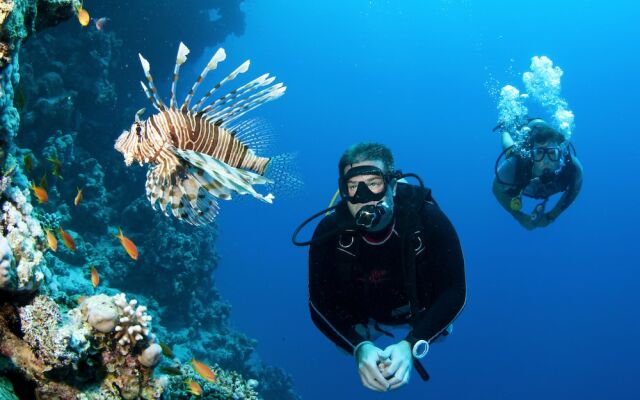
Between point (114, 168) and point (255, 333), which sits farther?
point (255, 333)

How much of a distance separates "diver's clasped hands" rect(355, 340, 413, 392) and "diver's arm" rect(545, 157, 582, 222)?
220 inches

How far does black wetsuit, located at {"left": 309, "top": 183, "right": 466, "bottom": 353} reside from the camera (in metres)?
3.08

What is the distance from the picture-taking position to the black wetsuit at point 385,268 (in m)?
3.08

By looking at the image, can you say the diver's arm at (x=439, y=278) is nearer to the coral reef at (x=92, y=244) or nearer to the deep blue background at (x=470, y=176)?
the coral reef at (x=92, y=244)

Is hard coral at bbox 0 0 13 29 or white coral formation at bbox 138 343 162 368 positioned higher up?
hard coral at bbox 0 0 13 29

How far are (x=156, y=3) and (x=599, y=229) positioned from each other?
7873 centimetres

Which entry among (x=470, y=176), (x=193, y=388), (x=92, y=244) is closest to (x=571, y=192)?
(x=193, y=388)

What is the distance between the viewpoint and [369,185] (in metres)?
3.15

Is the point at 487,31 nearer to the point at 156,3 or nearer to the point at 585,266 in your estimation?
the point at 585,266

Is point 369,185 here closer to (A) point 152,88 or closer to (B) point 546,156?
(A) point 152,88

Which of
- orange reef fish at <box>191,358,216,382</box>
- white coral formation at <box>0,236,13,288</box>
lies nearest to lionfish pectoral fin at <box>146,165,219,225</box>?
white coral formation at <box>0,236,13,288</box>

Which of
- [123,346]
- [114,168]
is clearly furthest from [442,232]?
[114,168]

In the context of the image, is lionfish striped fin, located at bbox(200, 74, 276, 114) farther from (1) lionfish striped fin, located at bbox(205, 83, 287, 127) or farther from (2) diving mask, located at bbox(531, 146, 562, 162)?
(2) diving mask, located at bbox(531, 146, 562, 162)

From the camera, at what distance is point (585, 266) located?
67.4 metres
